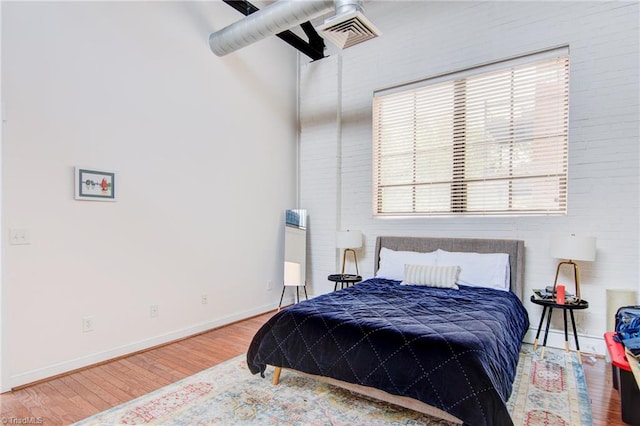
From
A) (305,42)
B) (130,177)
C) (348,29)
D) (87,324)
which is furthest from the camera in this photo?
(305,42)

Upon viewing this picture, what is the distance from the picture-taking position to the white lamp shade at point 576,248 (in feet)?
9.91

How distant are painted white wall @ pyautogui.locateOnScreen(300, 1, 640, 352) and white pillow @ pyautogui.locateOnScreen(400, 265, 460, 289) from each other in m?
0.69

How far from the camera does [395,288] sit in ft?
11.5

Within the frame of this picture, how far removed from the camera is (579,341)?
3395mm

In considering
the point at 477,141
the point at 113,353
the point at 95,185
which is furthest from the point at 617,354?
the point at 95,185

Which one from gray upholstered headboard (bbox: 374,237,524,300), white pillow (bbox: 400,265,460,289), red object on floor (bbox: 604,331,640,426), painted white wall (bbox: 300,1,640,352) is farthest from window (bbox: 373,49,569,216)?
red object on floor (bbox: 604,331,640,426)

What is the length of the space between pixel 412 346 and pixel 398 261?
2.05 metres

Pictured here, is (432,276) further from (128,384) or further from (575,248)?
(128,384)

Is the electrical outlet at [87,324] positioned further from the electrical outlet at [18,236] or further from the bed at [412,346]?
the bed at [412,346]

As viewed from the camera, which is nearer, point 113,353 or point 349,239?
point 113,353

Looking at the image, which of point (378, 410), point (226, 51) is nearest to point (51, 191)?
point (226, 51)

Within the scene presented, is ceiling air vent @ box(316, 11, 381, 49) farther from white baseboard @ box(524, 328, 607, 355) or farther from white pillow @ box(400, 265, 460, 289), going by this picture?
white baseboard @ box(524, 328, 607, 355)

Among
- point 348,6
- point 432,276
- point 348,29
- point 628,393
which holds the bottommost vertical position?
point 628,393

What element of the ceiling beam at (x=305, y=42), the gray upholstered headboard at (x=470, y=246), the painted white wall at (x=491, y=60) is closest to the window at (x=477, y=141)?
the painted white wall at (x=491, y=60)
